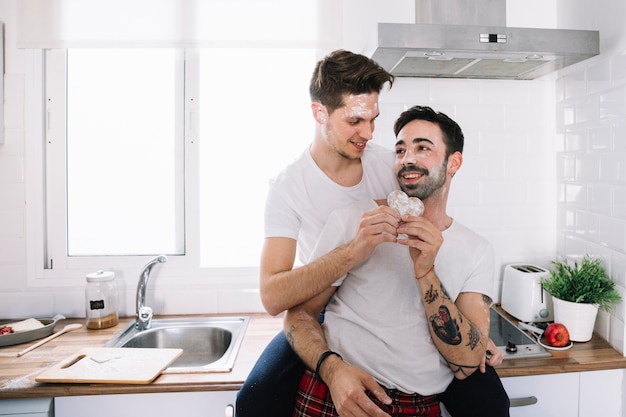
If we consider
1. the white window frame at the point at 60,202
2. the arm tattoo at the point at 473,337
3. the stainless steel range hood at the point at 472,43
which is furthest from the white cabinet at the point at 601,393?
the white window frame at the point at 60,202

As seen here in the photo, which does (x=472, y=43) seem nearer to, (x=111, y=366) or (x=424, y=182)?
(x=424, y=182)

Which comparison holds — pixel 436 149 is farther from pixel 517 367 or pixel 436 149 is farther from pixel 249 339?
pixel 249 339

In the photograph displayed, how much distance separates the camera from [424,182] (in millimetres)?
1350

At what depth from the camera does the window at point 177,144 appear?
6.86 ft

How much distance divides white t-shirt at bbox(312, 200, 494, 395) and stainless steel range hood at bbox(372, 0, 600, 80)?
550 mm

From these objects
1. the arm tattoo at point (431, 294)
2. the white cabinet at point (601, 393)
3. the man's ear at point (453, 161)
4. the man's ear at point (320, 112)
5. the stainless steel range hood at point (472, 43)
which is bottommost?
the white cabinet at point (601, 393)

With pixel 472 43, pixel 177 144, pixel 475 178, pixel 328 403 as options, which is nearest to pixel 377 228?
pixel 328 403

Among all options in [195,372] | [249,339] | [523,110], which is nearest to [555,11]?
[523,110]

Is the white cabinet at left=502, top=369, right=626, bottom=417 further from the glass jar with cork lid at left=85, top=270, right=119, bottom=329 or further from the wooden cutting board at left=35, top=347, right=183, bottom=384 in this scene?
the glass jar with cork lid at left=85, top=270, right=119, bottom=329

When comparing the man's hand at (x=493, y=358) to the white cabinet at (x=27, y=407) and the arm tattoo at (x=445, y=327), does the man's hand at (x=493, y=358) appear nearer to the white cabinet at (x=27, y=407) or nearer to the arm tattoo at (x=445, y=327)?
the arm tattoo at (x=445, y=327)

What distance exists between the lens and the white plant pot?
5.59ft

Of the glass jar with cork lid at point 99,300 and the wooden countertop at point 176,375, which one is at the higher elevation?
the glass jar with cork lid at point 99,300

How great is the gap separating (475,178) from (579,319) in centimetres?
71

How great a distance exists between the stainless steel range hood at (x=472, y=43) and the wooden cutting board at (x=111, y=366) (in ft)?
4.10
